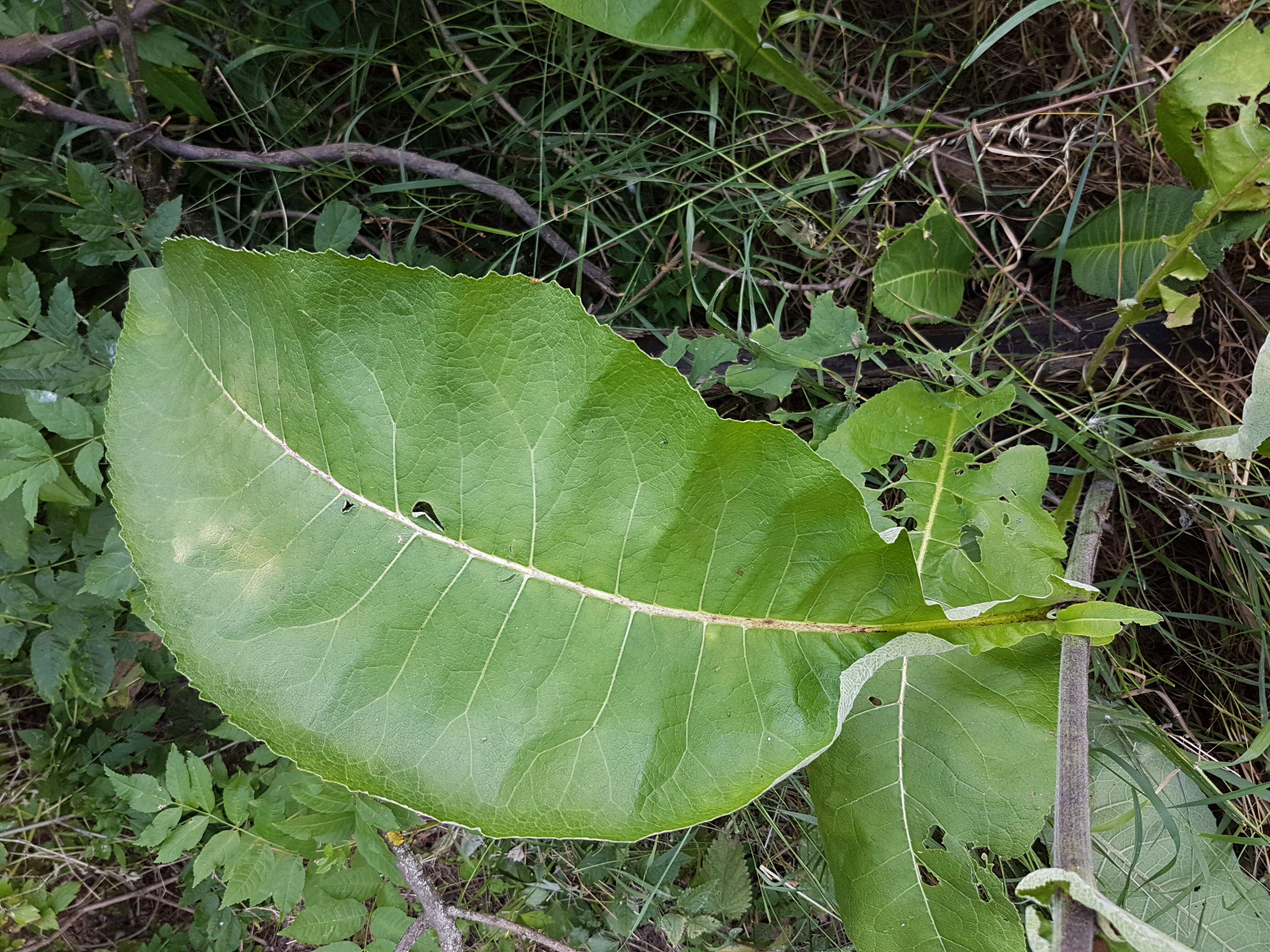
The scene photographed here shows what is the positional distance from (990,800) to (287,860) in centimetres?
168

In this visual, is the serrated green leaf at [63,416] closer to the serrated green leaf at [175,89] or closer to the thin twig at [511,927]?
the serrated green leaf at [175,89]

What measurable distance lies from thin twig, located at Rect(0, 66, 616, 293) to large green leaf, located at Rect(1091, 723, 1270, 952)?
5.04 ft

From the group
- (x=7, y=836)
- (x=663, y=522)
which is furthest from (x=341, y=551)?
(x=7, y=836)

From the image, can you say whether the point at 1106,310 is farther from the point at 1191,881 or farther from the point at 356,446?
the point at 356,446

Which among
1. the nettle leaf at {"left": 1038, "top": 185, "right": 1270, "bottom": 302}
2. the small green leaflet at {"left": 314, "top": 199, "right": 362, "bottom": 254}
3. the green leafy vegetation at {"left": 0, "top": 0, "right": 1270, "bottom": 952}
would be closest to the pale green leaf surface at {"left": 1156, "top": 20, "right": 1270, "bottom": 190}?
the green leafy vegetation at {"left": 0, "top": 0, "right": 1270, "bottom": 952}

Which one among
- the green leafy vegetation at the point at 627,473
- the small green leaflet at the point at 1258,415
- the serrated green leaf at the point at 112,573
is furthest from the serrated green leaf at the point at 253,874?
the small green leaflet at the point at 1258,415

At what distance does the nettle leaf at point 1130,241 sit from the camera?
1632 mm

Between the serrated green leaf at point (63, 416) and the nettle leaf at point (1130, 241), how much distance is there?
2138 millimetres

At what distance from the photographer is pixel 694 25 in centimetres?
164

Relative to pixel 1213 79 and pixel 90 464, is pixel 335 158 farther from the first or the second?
pixel 1213 79

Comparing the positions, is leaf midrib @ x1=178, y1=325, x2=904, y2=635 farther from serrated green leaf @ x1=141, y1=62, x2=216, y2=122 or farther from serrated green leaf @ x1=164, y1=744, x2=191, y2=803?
serrated green leaf @ x1=164, y1=744, x2=191, y2=803

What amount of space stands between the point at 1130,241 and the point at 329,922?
2377mm

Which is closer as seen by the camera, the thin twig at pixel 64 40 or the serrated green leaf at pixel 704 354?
the serrated green leaf at pixel 704 354

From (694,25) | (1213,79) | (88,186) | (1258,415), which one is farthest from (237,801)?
(1213,79)
